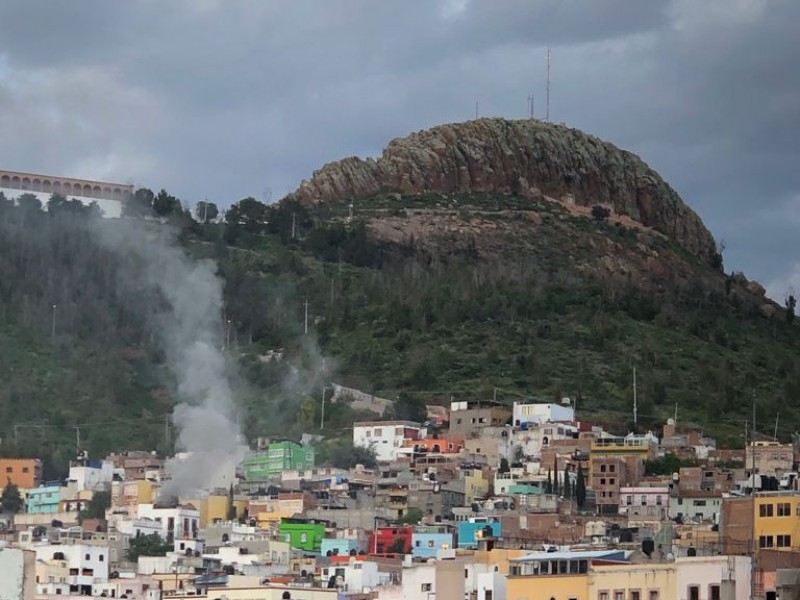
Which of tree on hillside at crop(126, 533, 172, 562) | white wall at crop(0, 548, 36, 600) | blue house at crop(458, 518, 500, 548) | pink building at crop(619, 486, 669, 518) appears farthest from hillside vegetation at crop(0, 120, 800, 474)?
white wall at crop(0, 548, 36, 600)

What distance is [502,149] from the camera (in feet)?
484

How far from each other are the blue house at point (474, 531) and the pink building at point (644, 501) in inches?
312

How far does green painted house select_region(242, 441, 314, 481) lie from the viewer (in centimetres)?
9862

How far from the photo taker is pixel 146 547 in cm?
8069

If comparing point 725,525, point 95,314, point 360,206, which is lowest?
point 725,525

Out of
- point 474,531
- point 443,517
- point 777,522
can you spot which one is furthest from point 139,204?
point 777,522

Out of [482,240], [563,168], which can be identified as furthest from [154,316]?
[563,168]

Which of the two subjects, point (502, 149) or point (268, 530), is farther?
point (502, 149)

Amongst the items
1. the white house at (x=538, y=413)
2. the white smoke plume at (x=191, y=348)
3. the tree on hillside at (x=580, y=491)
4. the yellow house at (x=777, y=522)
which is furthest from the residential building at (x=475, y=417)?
the yellow house at (x=777, y=522)

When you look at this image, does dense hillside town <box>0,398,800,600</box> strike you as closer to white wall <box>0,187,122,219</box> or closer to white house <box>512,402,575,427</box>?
white house <box>512,402,575,427</box>

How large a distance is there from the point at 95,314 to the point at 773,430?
100 ft

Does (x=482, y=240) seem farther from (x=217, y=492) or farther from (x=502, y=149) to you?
(x=217, y=492)

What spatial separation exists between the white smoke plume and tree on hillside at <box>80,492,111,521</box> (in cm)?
210

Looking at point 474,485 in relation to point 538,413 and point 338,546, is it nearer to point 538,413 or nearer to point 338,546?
point 538,413
